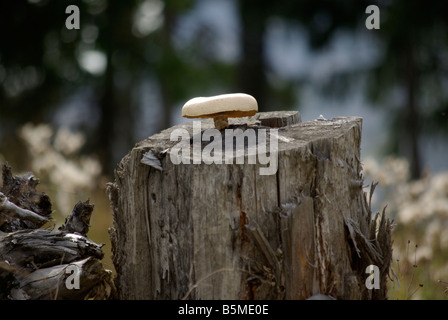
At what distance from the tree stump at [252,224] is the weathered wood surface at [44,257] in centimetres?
17

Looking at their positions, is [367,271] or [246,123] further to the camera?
[246,123]

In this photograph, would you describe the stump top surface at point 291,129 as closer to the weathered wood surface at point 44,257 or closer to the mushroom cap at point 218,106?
the mushroom cap at point 218,106

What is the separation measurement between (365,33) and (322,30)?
718 millimetres

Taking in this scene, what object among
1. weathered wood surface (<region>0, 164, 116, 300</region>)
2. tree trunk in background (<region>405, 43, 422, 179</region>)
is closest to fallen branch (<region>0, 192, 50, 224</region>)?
weathered wood surface (<region>0, 164, 116, 300</region>)

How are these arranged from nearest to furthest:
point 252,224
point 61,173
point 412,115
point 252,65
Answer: point 252,224 < point 61,173 < point 412,115 < point 252,65

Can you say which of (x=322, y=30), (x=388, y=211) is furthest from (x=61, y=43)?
(x=388, y=211)

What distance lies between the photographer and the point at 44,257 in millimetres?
2375

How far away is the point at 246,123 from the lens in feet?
8.49

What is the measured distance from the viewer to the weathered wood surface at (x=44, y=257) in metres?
2.23

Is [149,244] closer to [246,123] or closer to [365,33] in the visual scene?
[246,123]

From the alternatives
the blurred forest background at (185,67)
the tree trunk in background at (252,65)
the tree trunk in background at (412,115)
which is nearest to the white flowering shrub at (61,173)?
the blurred forest background at (185,67)

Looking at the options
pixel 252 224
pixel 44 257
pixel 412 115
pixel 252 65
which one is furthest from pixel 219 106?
pixel 252 65

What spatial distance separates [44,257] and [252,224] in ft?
3.63

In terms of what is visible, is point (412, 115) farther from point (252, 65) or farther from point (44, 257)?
point (44, 257)
